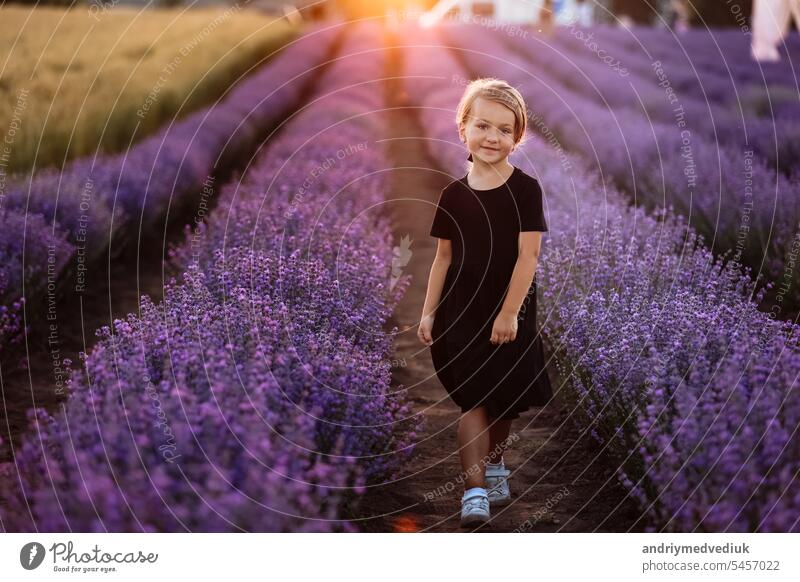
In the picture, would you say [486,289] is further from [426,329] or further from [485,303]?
[426,329]

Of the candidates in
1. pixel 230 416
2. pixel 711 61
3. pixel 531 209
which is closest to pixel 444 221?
pixel 531 209

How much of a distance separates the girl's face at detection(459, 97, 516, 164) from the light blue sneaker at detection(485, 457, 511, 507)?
112 cm

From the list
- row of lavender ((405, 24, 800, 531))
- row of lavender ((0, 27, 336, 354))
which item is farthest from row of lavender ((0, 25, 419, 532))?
row of lavender ((0, 27, 336, 354))

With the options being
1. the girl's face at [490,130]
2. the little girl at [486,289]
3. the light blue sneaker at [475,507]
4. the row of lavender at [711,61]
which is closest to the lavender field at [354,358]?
the light blue sneaker at [475,507]

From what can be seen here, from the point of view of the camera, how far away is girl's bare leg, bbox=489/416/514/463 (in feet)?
9.88

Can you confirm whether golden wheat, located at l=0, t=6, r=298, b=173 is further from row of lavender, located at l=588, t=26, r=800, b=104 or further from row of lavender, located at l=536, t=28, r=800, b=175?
row of lavender, located at l=588, t=26, r=800, b=104

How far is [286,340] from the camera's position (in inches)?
110

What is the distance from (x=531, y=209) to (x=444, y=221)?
311 mm
